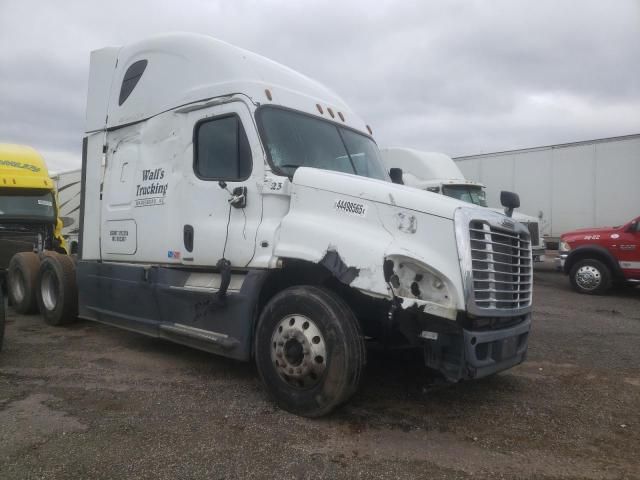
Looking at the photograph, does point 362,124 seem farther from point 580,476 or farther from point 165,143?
point 580,476

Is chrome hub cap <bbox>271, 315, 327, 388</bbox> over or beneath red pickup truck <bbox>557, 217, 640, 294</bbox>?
beneath

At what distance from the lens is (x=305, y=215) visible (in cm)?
420

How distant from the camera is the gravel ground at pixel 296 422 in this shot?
324cm

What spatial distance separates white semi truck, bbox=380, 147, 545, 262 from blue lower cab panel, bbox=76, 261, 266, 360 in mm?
8501

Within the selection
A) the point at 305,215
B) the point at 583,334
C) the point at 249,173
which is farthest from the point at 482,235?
the point at 583,334

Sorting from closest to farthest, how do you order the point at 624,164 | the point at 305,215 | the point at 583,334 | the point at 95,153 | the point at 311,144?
the point at 305,215, the point at 311,144, the point at 95,153, the point at 583,334, the point at 624,164

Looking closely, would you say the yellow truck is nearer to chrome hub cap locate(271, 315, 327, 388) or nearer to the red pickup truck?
chrome hub cap locate(271, 315, 327, 388)

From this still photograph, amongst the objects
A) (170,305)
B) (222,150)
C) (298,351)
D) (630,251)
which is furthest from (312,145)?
(630,251)

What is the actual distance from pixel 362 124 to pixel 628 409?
385 cm

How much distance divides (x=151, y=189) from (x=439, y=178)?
956cm

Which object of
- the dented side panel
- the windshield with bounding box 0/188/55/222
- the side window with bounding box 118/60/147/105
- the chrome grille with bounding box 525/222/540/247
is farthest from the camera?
the chrome grille with bounding box 525/222/540/247

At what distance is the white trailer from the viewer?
45.3 feet

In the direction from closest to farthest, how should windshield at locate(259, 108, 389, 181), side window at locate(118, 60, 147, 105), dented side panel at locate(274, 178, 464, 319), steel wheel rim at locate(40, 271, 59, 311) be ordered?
dented side panel at locate(274, 178, 464, 319) < windshield at locate(259, 108, 389, 181) < side window at locate(118, 60, 147, 105) < steel wheel rim at locate(40, 271, 59, 311)

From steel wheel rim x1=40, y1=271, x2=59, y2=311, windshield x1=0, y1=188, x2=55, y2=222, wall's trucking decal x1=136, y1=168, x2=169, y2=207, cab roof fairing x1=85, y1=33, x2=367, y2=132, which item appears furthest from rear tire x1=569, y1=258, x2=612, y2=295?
windshield x1=0, y1=188, x2=55, y2=222
